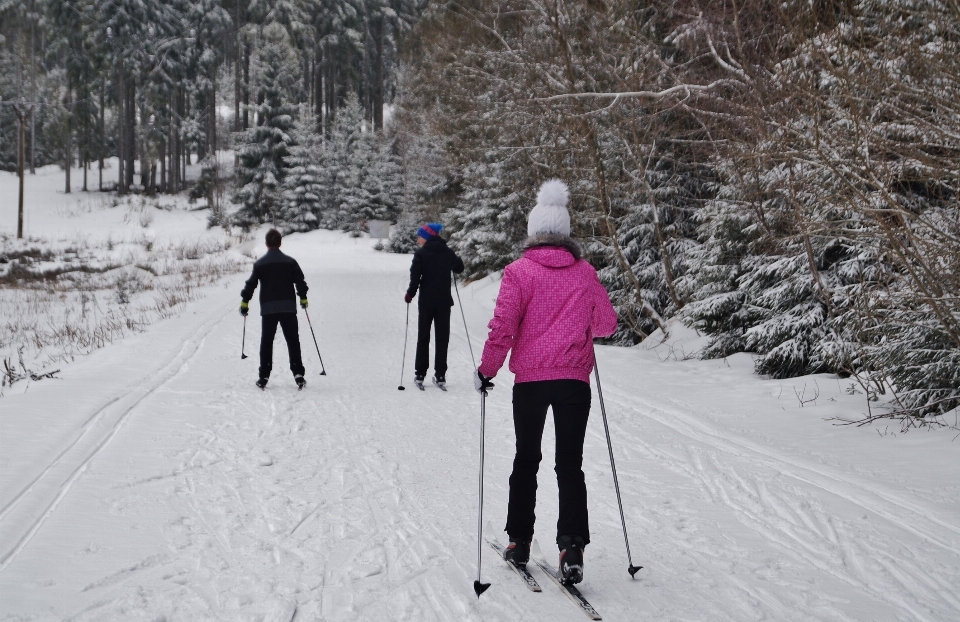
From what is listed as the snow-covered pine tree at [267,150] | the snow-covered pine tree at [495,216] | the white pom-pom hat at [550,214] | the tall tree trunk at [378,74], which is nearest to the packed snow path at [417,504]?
the white pom-pom hat at [550,214]

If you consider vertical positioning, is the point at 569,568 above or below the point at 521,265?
below

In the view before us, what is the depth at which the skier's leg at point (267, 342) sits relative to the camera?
9172 mm

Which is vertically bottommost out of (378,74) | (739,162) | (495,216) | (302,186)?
(739,162)

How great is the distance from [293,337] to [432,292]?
1914 mm

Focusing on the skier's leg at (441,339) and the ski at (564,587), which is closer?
the ski at (564,587)

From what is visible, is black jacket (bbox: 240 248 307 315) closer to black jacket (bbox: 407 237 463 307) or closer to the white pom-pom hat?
black jacket (bbox: 407 237 463 307)

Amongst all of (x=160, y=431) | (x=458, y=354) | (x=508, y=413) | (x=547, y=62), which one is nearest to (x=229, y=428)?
(x=160, y=431)

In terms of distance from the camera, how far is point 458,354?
12633 millimetres

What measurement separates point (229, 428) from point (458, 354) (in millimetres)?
5695

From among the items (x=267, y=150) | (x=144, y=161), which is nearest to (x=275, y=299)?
(x=267, y=150)

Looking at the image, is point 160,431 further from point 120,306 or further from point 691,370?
point 120,306

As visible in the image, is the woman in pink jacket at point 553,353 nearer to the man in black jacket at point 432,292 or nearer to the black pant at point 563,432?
the black pant at point 563,432

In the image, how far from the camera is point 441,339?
9852 mm

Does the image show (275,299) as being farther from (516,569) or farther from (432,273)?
(516,569)
